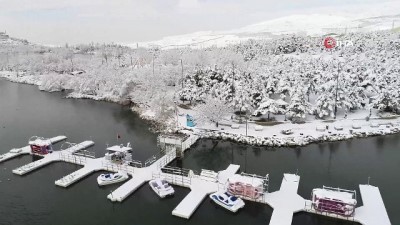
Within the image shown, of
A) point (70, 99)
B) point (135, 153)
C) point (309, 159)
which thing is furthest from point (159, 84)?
point (309, 159)

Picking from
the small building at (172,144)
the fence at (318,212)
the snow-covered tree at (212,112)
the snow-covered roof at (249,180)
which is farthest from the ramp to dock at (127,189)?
the snow-covered tree at (212,112)

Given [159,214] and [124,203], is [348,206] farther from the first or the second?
[124,203]

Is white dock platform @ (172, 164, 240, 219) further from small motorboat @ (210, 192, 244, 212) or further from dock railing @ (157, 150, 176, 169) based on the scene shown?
dock railing @ (157, 150, 176, 169)

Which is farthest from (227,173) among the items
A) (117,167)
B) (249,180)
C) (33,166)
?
(33,166)

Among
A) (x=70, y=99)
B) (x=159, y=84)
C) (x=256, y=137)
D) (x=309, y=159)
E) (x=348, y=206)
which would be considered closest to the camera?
(x=348, y=206)

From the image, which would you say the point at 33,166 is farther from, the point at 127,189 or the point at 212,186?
the point at 212,186

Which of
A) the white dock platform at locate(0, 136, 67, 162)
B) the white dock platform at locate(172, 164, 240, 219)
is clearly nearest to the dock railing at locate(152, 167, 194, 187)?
the white dock platform at locate(172, 164, 240, 219)

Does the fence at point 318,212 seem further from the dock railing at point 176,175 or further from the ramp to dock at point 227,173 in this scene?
the dock railing at point 176,175

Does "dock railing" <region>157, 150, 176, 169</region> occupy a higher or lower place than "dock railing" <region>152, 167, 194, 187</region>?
higher
